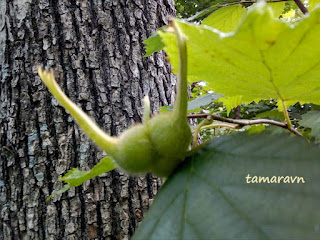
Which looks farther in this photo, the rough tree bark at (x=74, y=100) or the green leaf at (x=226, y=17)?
the green leaf at (x=226, y=17)

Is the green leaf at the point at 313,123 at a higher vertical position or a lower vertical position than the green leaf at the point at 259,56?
lower

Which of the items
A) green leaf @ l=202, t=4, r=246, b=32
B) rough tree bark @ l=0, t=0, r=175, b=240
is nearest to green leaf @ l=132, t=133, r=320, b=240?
rough tree bark @ l=0, t=0, r=175, b=240

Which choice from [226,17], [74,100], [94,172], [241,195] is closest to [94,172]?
[94,172]

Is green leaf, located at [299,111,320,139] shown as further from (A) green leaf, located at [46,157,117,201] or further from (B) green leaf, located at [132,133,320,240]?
(A) green leaf, located at [46,157,117,201]

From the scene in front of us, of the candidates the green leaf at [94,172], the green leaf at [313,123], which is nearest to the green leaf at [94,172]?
the green leaf at [94,172]

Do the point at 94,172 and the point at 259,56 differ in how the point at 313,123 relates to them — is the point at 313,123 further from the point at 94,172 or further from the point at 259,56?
the point at 94,172

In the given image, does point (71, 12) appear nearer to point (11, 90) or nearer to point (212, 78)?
point (11, 90)

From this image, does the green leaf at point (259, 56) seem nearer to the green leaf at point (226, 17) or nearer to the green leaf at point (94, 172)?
the green leaf at point (94, 172)
